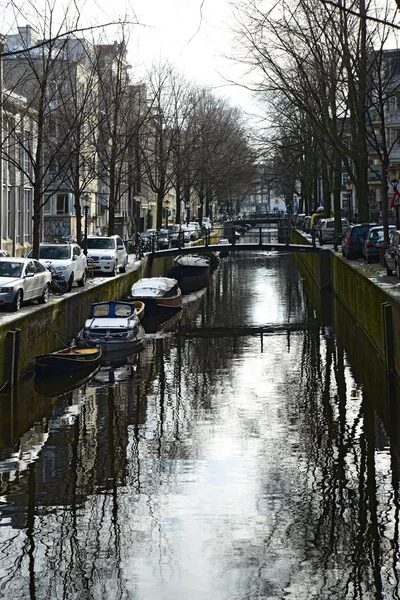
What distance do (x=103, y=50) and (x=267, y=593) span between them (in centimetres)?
3915

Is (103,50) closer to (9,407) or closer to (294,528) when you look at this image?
(9,407)

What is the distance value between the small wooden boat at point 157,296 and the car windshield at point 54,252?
200 inches

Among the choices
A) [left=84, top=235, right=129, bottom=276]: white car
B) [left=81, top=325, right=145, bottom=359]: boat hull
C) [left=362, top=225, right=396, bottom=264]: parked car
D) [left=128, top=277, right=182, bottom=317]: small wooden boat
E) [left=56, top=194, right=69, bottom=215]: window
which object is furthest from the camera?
[left=56, top=194, right=69, bottom=215]: window

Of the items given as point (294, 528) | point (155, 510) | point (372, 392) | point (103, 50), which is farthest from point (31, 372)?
point (103, 50)

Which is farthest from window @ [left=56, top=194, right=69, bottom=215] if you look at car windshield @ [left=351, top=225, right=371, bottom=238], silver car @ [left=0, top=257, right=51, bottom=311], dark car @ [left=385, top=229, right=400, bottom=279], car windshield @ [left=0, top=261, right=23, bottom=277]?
car windshield @ [left=0, top=261, right=23, bottom=277]

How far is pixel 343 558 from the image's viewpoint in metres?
13.0

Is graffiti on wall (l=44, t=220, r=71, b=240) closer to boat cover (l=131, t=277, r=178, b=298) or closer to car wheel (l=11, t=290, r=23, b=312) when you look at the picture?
boat cover (l=131, t=277, r=178, b=298)

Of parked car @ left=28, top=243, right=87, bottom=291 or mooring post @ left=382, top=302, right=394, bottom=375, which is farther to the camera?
parked car @ left=28, top=243, right=87, bottom=291

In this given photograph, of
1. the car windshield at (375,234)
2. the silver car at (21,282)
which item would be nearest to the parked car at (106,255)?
the car windshield at (375,234)

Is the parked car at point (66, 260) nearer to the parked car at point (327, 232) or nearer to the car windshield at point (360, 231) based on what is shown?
the car windshield at point (360, 231)

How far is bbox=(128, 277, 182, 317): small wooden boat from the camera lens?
41.8 metres

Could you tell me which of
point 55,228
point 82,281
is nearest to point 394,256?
point 82,281

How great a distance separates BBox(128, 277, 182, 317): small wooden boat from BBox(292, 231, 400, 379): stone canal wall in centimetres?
710

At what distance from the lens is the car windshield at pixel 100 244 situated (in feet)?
151
